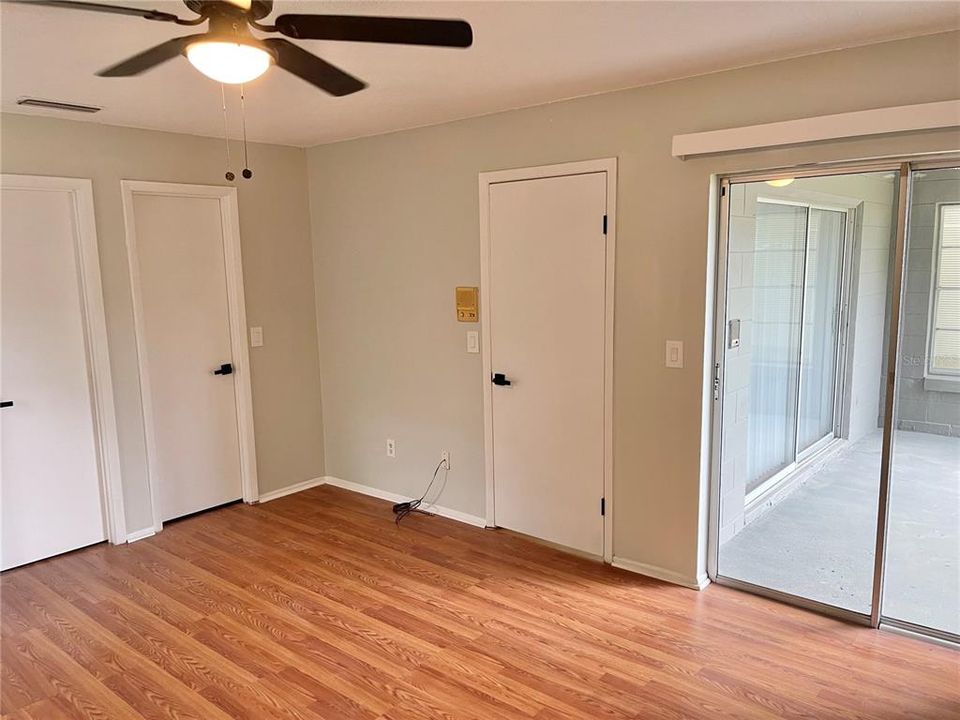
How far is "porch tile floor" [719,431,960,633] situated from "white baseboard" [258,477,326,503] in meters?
2.90

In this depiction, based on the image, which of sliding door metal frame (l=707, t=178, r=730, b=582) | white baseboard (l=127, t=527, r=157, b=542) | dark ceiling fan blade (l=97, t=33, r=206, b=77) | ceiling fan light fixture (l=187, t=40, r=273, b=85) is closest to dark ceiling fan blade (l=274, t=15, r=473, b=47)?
ceiling fan light fixture (l=187, t=40, r=273, b=85)

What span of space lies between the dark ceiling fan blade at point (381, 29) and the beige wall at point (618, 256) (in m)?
1.65

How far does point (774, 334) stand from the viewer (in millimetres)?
3547

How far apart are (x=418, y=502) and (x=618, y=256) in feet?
6.95

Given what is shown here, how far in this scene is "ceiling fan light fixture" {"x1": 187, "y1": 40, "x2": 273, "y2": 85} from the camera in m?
1.75

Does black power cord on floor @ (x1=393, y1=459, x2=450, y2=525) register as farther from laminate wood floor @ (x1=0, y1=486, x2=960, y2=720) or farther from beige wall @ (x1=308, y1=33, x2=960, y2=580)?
laminate wood floor @ (x1=0, y1=486, x2=960, y2=720)

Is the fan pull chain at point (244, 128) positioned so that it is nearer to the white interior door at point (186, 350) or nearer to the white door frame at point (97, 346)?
the white interior door at point (186, 350)

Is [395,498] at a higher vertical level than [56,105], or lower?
lower

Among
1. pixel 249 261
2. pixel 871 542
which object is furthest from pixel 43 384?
pixel 871 542

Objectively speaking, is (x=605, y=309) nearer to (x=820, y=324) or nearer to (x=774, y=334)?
(x=774, y=334)

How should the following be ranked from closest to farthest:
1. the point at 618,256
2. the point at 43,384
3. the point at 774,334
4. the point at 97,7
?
1. the point at 97,7
2. the point at 618,256
3. the point at 774,334
4. the point at 43,384

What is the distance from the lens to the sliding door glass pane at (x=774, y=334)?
133 inches

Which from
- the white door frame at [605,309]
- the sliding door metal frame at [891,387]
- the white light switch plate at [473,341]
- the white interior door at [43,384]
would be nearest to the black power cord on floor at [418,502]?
the white door frame at [605,309]

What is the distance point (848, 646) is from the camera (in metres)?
2.76
